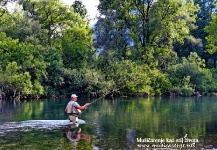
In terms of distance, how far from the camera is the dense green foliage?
4716 cm

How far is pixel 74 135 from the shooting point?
54.6ft

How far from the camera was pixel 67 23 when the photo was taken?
61.2 m

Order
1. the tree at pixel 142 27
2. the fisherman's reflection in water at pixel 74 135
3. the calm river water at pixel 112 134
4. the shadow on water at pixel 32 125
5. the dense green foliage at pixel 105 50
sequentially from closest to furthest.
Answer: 1. the calm river water at pixel 112 134
2. the fisherman's reflection in water at pixel 74 135
3. the shadow on water at pixel 32 125
4. the dense green foliage at pixel 105 50
5. the tree at pixel 142 27

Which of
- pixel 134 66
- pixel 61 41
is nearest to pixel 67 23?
pixel 61 41

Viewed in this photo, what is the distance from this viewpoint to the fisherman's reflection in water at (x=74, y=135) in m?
15.1

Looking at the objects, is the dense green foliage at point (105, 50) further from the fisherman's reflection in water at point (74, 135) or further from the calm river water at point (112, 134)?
the fisherman's reflection in water at point (74, 135)

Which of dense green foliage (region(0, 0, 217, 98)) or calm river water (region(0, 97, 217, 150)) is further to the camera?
dense green foliage (region(0, 0, 217, 98))

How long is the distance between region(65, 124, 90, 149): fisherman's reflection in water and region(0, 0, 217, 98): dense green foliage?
82.5ft

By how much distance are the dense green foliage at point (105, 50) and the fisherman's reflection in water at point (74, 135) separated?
25.1m

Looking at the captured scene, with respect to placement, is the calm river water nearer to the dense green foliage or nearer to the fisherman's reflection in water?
the fisherman's reflection in water

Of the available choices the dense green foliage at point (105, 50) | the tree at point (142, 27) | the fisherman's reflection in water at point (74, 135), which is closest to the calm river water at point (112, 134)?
the fisherman's reflection in water at point (74, 135)

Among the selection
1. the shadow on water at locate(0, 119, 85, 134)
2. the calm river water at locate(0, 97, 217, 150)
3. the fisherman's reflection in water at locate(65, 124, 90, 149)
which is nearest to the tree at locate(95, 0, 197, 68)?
the calm river water at locate(0, 97, 217, 150)

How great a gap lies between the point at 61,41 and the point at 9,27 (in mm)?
9663

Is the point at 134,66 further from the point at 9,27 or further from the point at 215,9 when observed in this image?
the point at 215,9
